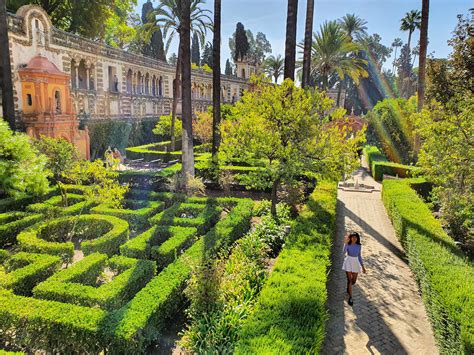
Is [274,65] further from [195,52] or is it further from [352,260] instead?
[352,260]

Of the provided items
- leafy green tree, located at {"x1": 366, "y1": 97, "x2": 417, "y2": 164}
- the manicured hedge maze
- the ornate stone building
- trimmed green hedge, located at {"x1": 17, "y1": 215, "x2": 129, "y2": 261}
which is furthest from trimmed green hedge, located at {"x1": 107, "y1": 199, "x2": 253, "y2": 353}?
leafy green tree, located at {"x1": 366, "y1": 97, "x2": 417, "y2": 164}

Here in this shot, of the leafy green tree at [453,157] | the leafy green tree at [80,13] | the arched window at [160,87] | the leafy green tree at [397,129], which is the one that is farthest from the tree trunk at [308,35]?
the arched window at [160,87]

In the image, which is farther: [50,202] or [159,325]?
[50,202]

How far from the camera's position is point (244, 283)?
312 inches

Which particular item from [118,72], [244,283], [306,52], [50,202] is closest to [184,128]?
[50,202]

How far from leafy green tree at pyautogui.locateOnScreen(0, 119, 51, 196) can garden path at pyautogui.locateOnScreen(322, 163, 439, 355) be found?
10611 mm

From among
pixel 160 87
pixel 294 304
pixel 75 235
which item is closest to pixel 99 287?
pixel 294 304

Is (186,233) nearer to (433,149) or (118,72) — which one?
(433,149)

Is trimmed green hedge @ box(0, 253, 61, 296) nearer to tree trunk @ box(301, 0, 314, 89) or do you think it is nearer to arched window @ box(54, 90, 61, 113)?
tree trunk @ box(301, 0, 314, 89)

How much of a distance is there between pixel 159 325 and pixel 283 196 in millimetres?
9568

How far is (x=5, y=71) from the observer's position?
1474cm

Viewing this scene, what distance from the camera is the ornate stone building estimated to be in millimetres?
20266

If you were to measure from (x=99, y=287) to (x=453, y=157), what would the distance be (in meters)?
10.6

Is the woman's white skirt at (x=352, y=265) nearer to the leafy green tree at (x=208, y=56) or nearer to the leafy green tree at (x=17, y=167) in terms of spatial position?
the leafy green tree at (x=17, y=167)
